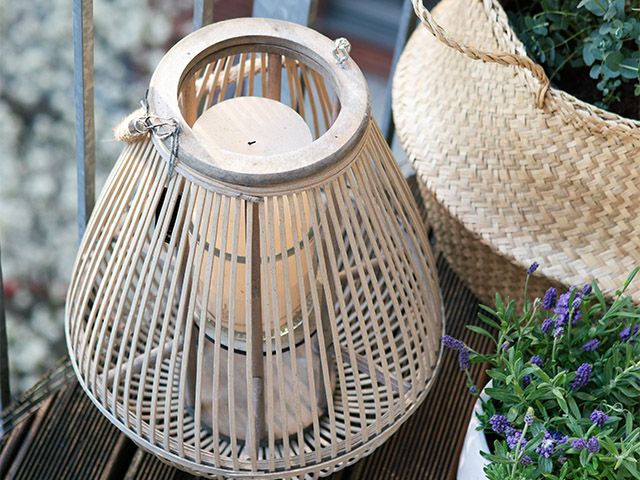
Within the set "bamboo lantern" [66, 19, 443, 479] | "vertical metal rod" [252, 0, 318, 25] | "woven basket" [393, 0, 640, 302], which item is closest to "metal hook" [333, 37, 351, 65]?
"bamboo lantern" [66, 19, 443, 479]

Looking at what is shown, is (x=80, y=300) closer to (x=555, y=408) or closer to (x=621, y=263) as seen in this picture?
(x=555, y=408)

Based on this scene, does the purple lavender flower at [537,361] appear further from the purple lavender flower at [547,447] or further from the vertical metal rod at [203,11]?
the vertical metal rod at [203,11]

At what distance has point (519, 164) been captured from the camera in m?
1.12

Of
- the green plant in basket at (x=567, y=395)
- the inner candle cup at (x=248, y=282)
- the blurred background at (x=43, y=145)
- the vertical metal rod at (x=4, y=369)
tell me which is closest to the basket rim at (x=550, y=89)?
the green plant in basket at (x=567, y=395)

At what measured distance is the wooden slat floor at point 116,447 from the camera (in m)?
1.15

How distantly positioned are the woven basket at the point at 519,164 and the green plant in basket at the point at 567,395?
9 centimetres

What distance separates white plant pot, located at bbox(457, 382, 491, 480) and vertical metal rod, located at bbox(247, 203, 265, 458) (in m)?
0.24

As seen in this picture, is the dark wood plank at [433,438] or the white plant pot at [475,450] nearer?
the white plant pot at [475,450]

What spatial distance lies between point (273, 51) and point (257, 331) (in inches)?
11.6

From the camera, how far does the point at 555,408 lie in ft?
3.19

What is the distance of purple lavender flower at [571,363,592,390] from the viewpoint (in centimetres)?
91

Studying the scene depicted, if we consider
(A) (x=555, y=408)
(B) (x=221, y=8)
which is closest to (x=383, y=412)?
(A) (x=555, y=408)

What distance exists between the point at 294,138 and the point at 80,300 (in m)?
0.30

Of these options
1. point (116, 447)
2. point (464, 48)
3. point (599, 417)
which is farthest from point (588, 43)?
point (116, 447)
